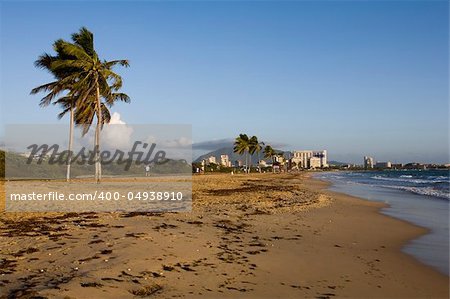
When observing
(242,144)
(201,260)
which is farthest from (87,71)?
(242,144)

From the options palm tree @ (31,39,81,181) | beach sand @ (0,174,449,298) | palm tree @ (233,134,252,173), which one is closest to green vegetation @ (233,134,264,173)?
palm tree @ (233,134,252,173)

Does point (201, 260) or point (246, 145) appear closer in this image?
→ point (201, 260)

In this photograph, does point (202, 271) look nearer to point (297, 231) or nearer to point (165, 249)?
point (165, 249)

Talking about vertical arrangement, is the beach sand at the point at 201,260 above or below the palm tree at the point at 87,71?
below

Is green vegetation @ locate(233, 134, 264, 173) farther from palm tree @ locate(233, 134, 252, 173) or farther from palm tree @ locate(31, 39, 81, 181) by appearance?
palm tree @ locate(31, 39, 81, 181)

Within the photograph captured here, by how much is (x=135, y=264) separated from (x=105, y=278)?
0.84 meters

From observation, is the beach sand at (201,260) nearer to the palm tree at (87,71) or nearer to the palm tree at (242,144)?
the palm tree at (87,71)

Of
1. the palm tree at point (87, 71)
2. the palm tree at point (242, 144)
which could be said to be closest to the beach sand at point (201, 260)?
the palm tree at point (87, 71)

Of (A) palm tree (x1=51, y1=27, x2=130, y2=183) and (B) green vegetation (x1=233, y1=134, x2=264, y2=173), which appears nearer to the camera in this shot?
(A) palm tree (x1=51, y1=27, x2=130, y2=183)

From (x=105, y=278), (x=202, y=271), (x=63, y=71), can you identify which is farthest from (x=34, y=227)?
(x=63, y=71)

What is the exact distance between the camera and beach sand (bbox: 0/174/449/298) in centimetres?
541

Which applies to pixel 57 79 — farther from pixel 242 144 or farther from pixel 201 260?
pixel 242 144

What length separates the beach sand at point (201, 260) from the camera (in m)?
5.41

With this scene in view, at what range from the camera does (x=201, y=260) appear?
6.96m
